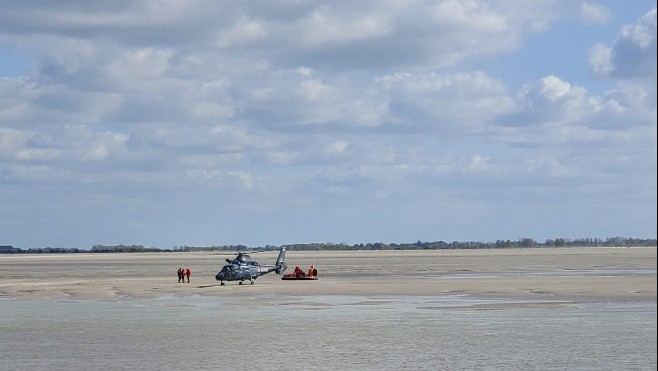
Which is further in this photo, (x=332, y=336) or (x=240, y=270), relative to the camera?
(x=240, y=270)

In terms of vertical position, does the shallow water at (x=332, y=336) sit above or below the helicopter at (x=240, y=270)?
below

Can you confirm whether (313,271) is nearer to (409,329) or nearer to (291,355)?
(409,329)

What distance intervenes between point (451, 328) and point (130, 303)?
21442 millimetres

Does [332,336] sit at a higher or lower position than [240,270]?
lower

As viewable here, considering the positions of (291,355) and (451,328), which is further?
(451,328)

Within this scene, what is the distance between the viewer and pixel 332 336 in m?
34.3

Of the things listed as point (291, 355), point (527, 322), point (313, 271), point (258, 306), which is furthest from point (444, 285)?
point (291, 355)

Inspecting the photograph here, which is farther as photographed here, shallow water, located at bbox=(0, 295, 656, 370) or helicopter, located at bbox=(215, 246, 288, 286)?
helicopter, located at bbox=(215, 246, 288, 286)

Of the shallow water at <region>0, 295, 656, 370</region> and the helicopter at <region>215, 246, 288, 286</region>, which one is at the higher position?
the helicopter at <region>215, 246, 288, 286</region>

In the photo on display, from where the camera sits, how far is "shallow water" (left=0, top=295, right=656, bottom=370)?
2791cm

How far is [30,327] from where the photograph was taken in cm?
3791

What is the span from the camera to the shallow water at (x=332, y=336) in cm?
2791

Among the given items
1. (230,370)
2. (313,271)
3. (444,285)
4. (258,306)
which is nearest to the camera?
(230,370)

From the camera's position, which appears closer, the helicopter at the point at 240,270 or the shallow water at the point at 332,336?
the shallow water at the point at 332,336
